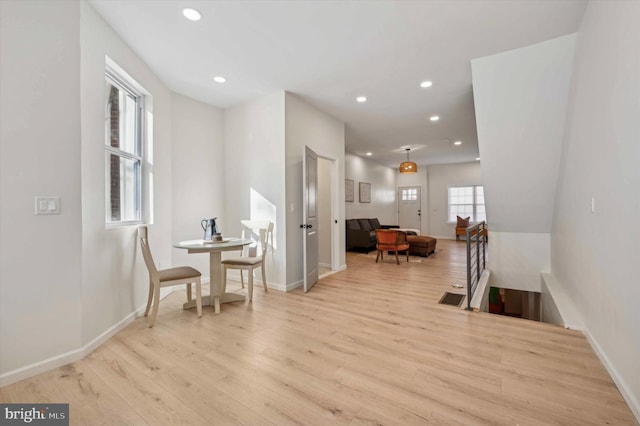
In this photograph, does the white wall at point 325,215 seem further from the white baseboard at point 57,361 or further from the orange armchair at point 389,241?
the white baseboard at point 57,361

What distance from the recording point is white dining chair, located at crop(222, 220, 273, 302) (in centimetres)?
367

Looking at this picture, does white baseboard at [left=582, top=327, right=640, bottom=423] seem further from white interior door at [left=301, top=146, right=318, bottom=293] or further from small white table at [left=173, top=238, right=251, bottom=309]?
small white table at [left=173, top=238, right=251, bottom=309]

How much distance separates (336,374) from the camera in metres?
2.03

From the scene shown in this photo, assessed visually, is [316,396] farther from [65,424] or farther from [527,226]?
[527,226]

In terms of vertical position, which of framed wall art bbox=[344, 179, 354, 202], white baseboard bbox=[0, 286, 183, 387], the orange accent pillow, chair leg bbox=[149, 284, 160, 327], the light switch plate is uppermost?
framed wall art bbox=[344, 179, 354, 202]

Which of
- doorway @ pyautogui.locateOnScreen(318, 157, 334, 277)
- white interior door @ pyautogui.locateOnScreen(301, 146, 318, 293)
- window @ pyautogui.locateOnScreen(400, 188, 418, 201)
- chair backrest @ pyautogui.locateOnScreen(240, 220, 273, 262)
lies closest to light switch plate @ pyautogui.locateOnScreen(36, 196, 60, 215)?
chair backrest @ pyautogui.locateOnScreen(240, 220, 273, 262)

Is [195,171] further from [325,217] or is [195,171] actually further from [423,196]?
[423,196]

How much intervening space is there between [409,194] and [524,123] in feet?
26.7

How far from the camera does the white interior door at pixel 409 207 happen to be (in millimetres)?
11344

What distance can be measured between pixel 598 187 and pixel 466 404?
2065mm

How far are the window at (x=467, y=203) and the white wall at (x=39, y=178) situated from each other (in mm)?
10993

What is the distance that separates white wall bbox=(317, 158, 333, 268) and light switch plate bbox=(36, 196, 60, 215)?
4.28 m

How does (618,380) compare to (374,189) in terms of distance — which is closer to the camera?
(618,380)

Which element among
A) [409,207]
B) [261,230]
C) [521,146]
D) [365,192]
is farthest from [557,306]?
[409,207]
